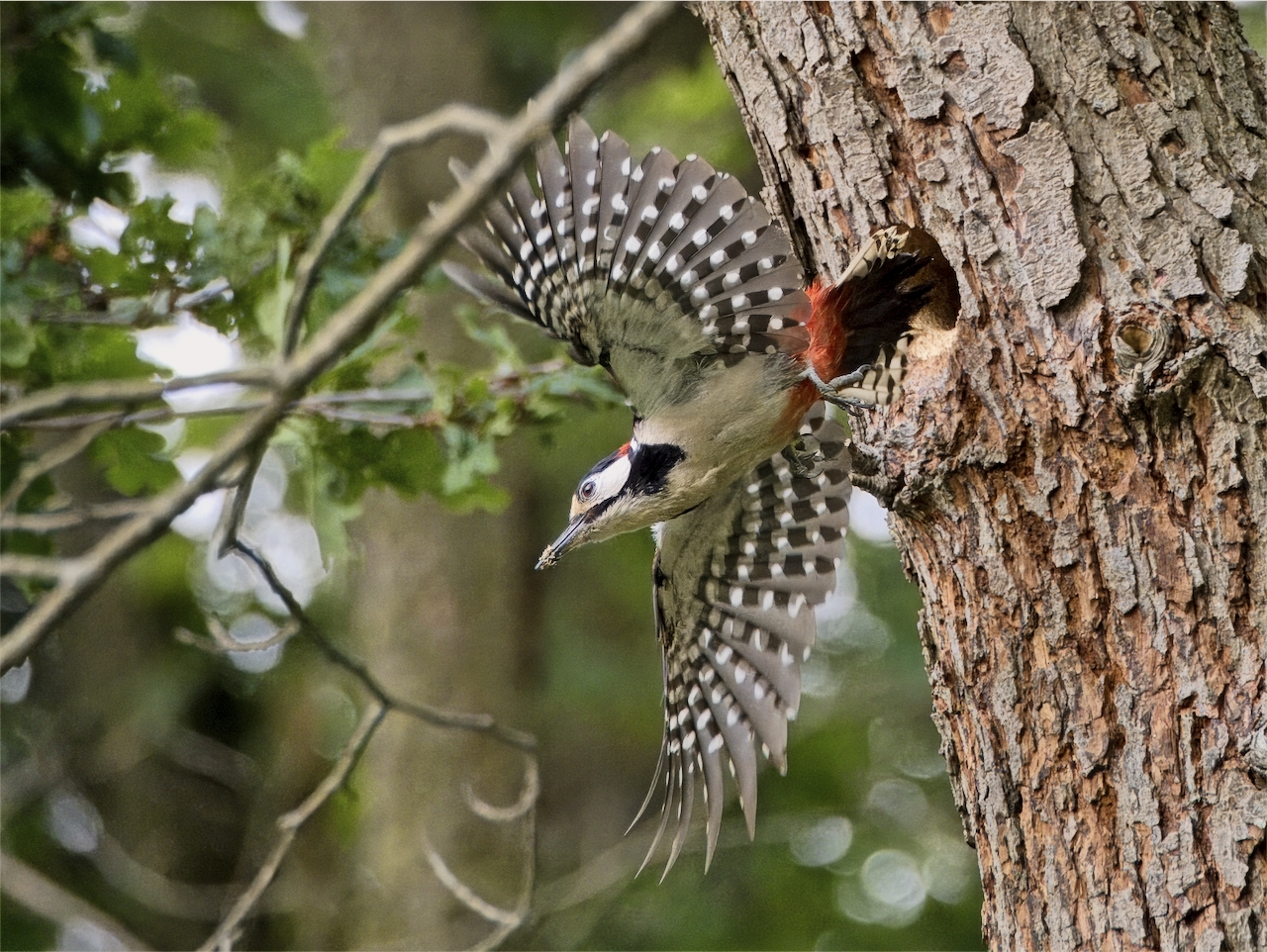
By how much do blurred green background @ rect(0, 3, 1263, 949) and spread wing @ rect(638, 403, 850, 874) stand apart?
189cm

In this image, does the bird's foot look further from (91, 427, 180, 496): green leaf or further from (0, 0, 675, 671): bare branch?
(91, 427, 180, 496): green leaf

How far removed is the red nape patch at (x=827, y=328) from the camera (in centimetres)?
347

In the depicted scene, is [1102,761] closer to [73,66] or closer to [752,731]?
[752,731]

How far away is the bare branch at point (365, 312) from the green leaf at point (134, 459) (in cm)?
252

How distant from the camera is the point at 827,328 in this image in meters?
3.72

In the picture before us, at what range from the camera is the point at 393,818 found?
22.0 ft

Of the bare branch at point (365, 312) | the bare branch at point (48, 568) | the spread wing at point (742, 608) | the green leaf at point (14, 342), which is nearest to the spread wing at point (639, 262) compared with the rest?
the spread wing at point (742, 608)

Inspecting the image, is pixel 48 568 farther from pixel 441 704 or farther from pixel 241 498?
pixel 441 704

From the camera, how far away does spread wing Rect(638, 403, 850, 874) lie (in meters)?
4.42

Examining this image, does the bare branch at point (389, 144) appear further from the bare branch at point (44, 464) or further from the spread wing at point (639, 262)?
the spread wing at point (639, 262)

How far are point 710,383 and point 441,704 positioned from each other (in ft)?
11.9

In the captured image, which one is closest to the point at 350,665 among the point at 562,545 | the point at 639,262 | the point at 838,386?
the point at 562,545

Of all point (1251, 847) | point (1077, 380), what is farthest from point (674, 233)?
point (1251, 847)

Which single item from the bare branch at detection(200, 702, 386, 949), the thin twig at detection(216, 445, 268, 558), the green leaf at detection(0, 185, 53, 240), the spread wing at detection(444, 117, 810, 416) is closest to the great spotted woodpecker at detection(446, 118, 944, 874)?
the spread wing at detection(444, 117, 810, 416)
